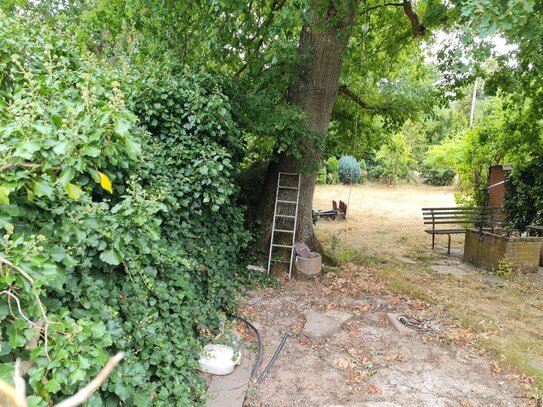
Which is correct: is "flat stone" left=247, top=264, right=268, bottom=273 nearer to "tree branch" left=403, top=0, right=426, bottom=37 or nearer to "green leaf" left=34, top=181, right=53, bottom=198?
"green leaf" left=34, top=181, right=53, bottom=198

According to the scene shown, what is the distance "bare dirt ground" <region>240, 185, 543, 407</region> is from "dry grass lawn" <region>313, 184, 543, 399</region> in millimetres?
17

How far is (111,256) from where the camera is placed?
6.24 ft

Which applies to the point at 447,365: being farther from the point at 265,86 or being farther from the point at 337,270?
the point at 265,86

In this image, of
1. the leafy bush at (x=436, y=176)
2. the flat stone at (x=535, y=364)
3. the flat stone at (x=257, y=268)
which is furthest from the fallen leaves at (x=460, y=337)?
the leafy bush at (x=436, y=176)

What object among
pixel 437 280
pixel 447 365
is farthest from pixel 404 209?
pixel 447 365

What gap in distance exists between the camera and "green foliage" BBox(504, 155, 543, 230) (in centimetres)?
798

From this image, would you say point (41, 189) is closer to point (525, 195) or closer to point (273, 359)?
point (273, 359)

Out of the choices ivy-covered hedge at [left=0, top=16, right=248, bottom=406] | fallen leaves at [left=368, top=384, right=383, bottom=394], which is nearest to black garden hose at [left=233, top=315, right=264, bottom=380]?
ivy-covered hedge at [left=0, top=16, right=248, bottom=406]

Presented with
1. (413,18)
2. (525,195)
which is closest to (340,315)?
(413,18)

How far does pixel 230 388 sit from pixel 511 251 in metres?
5.31

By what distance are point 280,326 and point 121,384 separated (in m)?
2.58

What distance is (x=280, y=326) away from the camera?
4242mm

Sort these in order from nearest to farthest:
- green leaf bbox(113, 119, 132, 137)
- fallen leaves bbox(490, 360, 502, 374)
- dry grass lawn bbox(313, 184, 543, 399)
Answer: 1. green leaf bbox(113, 119, 132, 137)
2. fallen leaves bbox(490, 360, 502, 374)
3. dry grass lawn bbox(313, 184, 543, 399)

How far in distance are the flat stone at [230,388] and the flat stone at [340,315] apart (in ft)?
4.47
